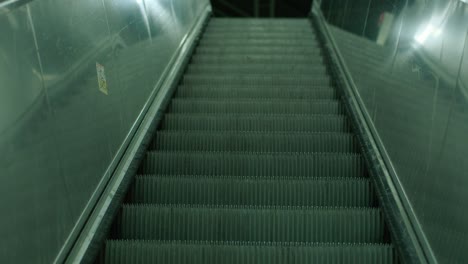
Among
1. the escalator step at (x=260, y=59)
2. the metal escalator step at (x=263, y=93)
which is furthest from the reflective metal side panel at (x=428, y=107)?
the escalator step at (x=260, y=59)

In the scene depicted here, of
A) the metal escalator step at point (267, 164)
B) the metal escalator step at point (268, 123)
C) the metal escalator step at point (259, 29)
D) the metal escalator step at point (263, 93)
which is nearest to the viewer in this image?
the metal escalator step at point (267, 164)

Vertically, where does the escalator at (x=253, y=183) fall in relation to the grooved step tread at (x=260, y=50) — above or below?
below

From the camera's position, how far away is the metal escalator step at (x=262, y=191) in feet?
12.5

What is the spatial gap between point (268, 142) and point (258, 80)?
5.47ft

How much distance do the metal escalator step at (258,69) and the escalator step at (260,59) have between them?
285 millimetres

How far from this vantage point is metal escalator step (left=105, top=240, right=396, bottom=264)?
3.05 m

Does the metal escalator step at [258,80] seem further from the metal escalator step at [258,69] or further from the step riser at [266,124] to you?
the step riser at [266,124]

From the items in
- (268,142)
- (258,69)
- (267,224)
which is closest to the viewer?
(267,224)

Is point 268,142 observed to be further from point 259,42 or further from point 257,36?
point 257,36

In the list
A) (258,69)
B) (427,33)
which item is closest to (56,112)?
(427,33)

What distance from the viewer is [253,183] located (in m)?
3.82

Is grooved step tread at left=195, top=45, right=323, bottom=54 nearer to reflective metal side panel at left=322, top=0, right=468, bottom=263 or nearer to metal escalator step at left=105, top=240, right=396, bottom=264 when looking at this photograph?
reflective metal side panel at left=322, top=0, right=468, bottom=263

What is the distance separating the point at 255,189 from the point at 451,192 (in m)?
1.51

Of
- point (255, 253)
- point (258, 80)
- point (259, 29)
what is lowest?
point (255, 253)
